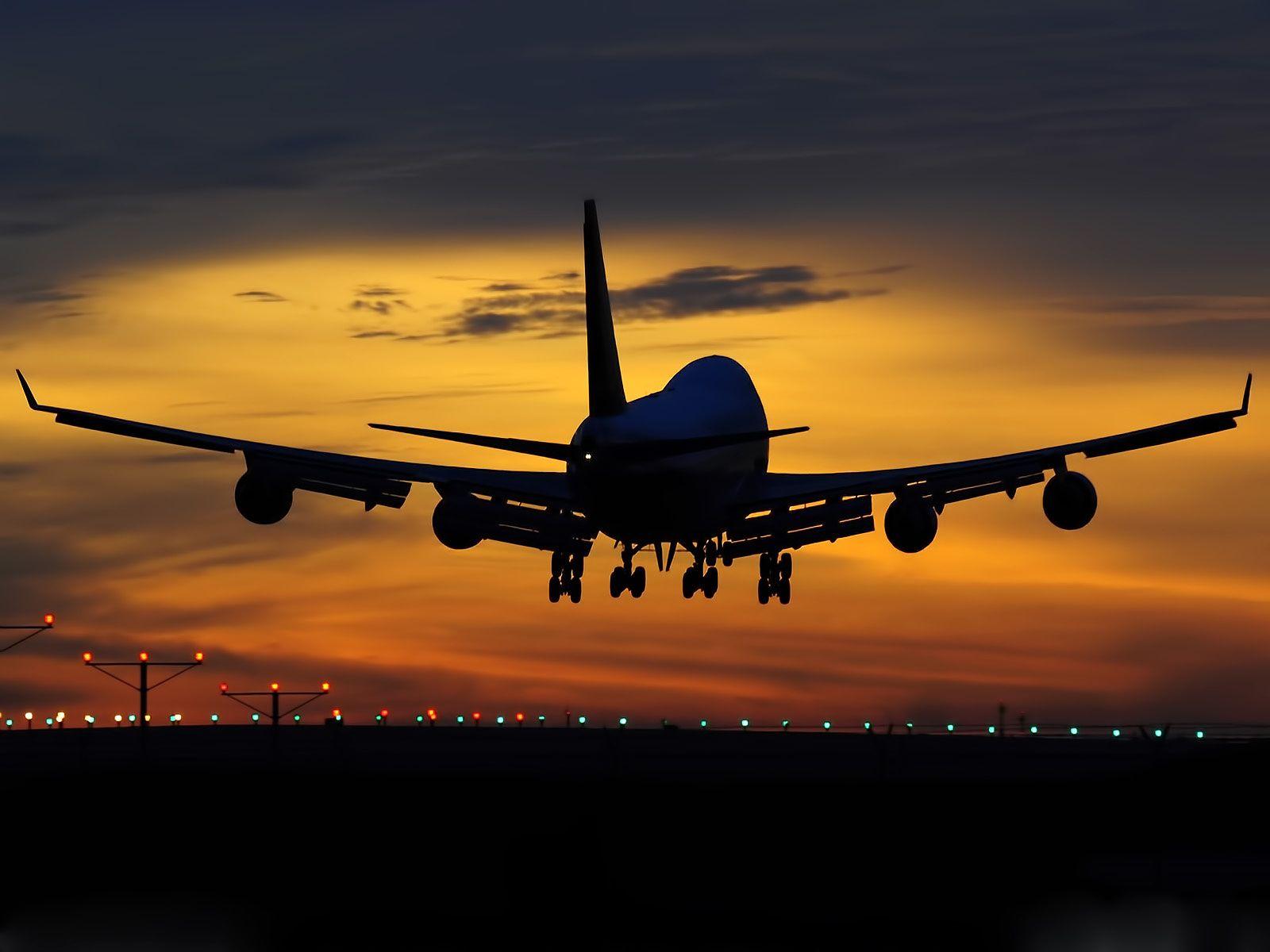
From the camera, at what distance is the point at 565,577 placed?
102562mm

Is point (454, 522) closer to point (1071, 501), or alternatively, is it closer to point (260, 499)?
point (260, 499)

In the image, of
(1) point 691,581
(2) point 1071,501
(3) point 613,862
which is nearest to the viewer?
(3) point 613,862

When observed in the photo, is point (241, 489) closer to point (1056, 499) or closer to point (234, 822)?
point (234, 822)

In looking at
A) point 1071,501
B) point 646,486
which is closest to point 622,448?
point 646,486

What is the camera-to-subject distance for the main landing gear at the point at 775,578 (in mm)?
107312

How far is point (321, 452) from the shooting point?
309 ft

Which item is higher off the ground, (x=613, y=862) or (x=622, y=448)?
(x=622, y=448)

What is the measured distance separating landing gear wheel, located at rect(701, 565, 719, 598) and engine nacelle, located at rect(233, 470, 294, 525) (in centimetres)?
1835

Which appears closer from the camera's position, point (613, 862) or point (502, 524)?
point (613, 862)

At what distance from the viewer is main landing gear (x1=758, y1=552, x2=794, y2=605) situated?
4225 inches

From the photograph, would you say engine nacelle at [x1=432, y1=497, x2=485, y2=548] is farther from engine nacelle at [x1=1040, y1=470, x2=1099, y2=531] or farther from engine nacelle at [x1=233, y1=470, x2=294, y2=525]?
engine nacelle at [x1=1040, y1=470, x2=1099, y2=531]

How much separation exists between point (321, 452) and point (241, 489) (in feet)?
11.2

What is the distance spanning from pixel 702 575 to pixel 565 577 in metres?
5.77

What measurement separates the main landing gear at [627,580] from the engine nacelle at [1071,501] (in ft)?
57.7
